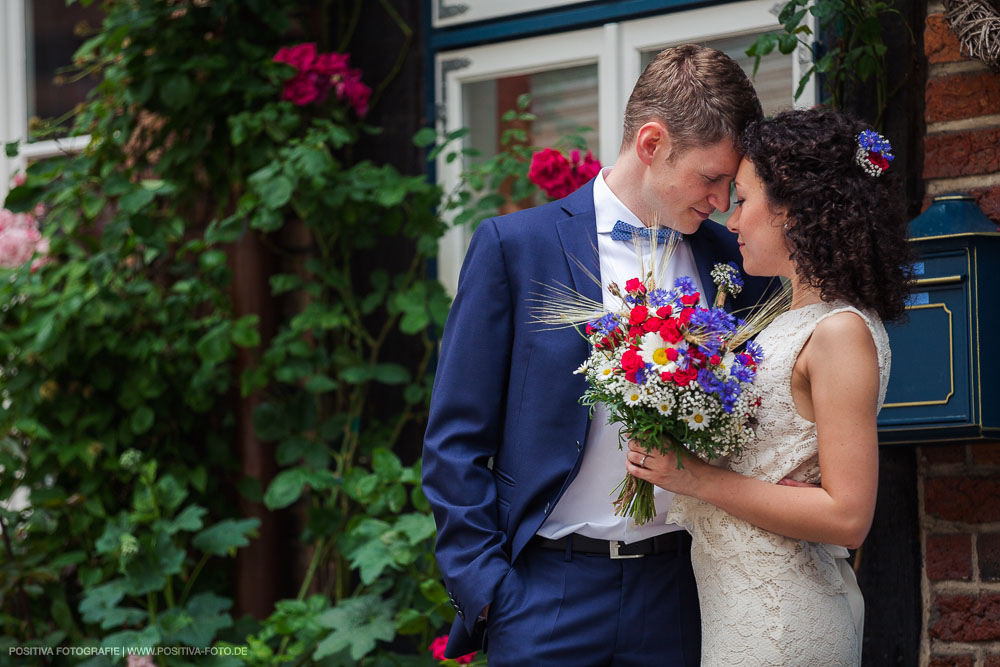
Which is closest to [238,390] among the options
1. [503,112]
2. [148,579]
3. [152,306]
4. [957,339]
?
[152,306]

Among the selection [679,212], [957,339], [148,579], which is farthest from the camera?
[148,579]

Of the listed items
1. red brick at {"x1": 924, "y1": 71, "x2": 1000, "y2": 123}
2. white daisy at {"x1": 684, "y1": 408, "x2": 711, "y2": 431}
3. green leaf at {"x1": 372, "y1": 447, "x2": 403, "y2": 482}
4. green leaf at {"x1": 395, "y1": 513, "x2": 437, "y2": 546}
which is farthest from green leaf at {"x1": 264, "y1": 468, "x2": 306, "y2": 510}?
red brick at {"x1": 924, "y1": 71, "x2": 1000, "y2": 123}

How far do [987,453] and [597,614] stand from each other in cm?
112

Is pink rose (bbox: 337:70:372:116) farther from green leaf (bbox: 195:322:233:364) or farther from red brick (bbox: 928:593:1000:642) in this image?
red brick (bbox: 928:593:1000:642)

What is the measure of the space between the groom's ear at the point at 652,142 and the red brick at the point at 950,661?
1.37 m

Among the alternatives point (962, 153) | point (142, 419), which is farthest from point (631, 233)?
point (142, 419)

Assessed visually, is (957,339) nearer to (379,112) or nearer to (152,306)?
(379,112)

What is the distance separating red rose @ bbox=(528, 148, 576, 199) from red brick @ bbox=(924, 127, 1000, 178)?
95cm

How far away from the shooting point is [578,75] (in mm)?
3520

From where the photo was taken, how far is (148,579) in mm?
3361

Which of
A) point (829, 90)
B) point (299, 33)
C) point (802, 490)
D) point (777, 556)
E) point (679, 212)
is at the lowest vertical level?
point (777, 556)

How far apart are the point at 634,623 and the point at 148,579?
6.18 feet

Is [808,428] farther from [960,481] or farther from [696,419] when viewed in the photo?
[960,481]

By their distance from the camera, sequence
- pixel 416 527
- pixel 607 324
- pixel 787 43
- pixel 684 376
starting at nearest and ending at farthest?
pixel 684 376 → pixel 607 324 → pixel 787 43 → pixel 416 527
